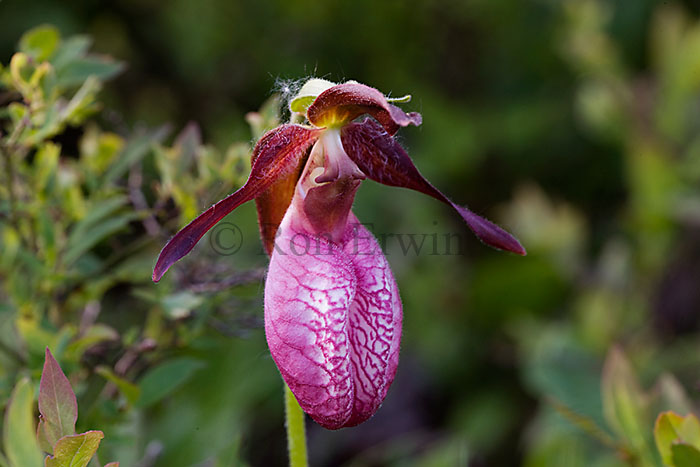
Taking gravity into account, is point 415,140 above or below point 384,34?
below

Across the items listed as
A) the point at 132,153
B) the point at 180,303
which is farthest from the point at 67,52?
the point at 180,303

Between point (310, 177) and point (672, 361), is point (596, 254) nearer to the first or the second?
point (672, 361)

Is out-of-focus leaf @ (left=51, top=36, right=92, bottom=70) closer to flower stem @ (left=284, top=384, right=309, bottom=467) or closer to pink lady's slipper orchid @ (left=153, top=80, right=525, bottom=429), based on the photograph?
pink lady's slipper orchid @ (left=153, top=80, right=525, bottom=429)

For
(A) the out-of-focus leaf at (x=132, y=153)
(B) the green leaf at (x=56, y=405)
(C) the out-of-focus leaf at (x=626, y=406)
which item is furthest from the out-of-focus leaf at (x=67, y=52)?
(C) the out-of-focus leaf at (x=626, y=406)

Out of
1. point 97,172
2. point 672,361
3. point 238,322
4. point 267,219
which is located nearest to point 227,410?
point 238,322

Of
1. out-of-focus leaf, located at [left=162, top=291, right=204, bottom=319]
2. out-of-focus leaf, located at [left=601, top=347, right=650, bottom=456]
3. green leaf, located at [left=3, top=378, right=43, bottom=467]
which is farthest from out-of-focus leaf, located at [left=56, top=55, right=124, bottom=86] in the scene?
out-of-focus leaf, located at [left=601, top=347, right=650, bottom=456]

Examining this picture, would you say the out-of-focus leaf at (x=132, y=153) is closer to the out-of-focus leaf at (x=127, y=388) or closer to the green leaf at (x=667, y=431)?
the out-of-focus leaf at (x=127, y=388)
